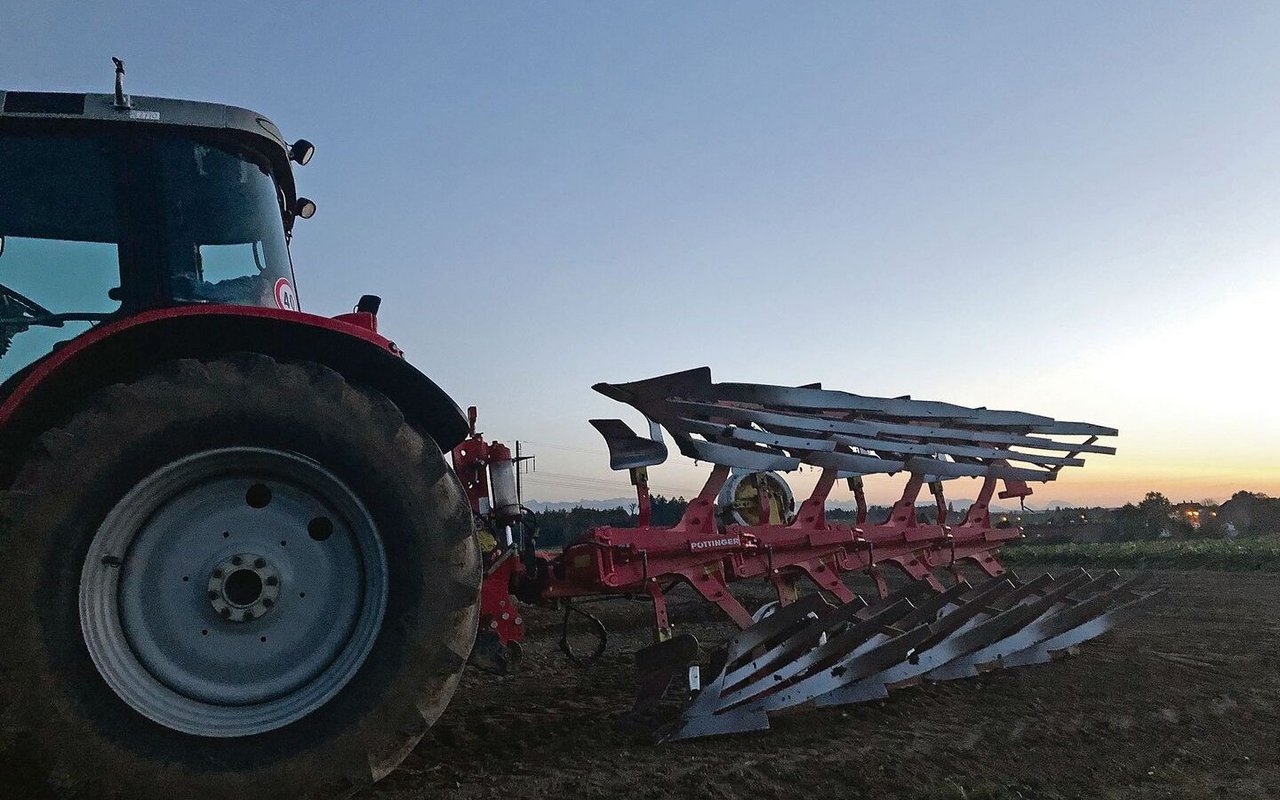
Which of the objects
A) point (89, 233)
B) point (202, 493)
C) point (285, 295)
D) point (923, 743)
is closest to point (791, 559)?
point (923, 743)

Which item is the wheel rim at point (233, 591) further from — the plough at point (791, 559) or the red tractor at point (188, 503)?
the plough at point (791, 559)

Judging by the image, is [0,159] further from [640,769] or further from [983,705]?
[983,705]

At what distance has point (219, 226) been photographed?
280cm

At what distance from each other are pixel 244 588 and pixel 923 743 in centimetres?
269

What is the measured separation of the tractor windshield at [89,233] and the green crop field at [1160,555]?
17845mm

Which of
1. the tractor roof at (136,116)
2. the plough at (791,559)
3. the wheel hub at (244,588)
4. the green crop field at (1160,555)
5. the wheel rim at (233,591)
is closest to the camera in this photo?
the wheel rim at (233,591)

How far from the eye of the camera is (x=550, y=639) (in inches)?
304

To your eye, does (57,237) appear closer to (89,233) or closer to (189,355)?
(89,233)

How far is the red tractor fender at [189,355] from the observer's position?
2.25 m

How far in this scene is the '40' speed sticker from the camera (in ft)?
10.0

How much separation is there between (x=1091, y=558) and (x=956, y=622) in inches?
748

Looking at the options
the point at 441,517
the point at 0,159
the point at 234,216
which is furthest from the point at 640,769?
the point at 0,159

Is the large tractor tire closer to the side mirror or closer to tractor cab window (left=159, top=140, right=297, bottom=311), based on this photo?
tractor cab window (left=159, top=140, right=297, bottom=311)

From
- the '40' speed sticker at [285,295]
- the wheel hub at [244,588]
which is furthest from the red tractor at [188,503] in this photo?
the '40' speed sticker at [285,295]
